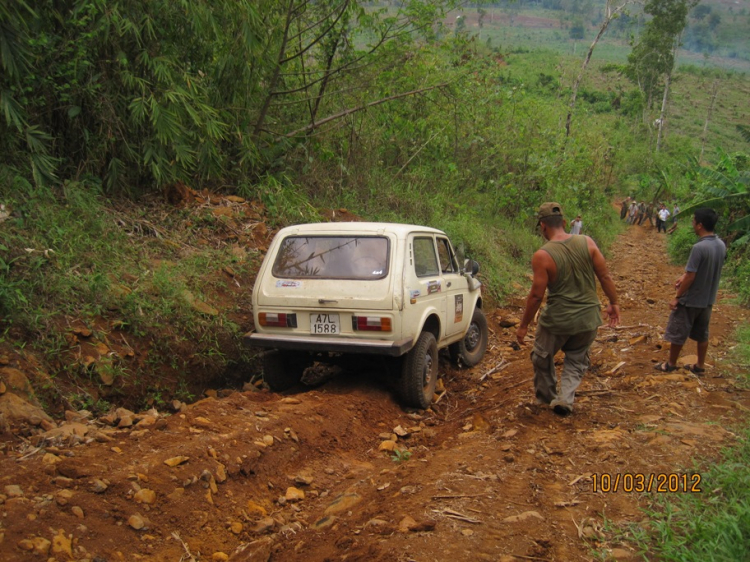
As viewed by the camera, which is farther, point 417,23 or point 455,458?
point 417,23

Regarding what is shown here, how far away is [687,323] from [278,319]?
3971 mm

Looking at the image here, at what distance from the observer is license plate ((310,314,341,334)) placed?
217 inches

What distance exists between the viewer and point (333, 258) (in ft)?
A: 19.1

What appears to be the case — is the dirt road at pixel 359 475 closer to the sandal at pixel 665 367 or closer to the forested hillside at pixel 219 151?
the sandal at pixel 665 367

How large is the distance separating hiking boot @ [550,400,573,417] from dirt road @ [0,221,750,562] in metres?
0.13

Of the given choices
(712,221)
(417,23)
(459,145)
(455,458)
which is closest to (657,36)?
(459,145)

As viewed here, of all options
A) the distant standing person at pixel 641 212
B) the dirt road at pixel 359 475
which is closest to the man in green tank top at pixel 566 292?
the dirt road at pixel 359 475

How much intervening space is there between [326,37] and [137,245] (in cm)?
533

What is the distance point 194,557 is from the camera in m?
3.20

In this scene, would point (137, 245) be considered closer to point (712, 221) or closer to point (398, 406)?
point (398, 406)

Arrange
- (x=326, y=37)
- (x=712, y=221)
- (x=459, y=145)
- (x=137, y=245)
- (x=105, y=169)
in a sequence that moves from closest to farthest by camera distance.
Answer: (x=712, y=221)
(x=137, y=245)
(x=105, y=169)
(x=326, y=37)
(x=459, y=145)

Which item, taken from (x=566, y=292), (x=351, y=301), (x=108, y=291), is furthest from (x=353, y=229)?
(x=108, y=291)

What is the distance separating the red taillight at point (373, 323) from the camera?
5.38m
